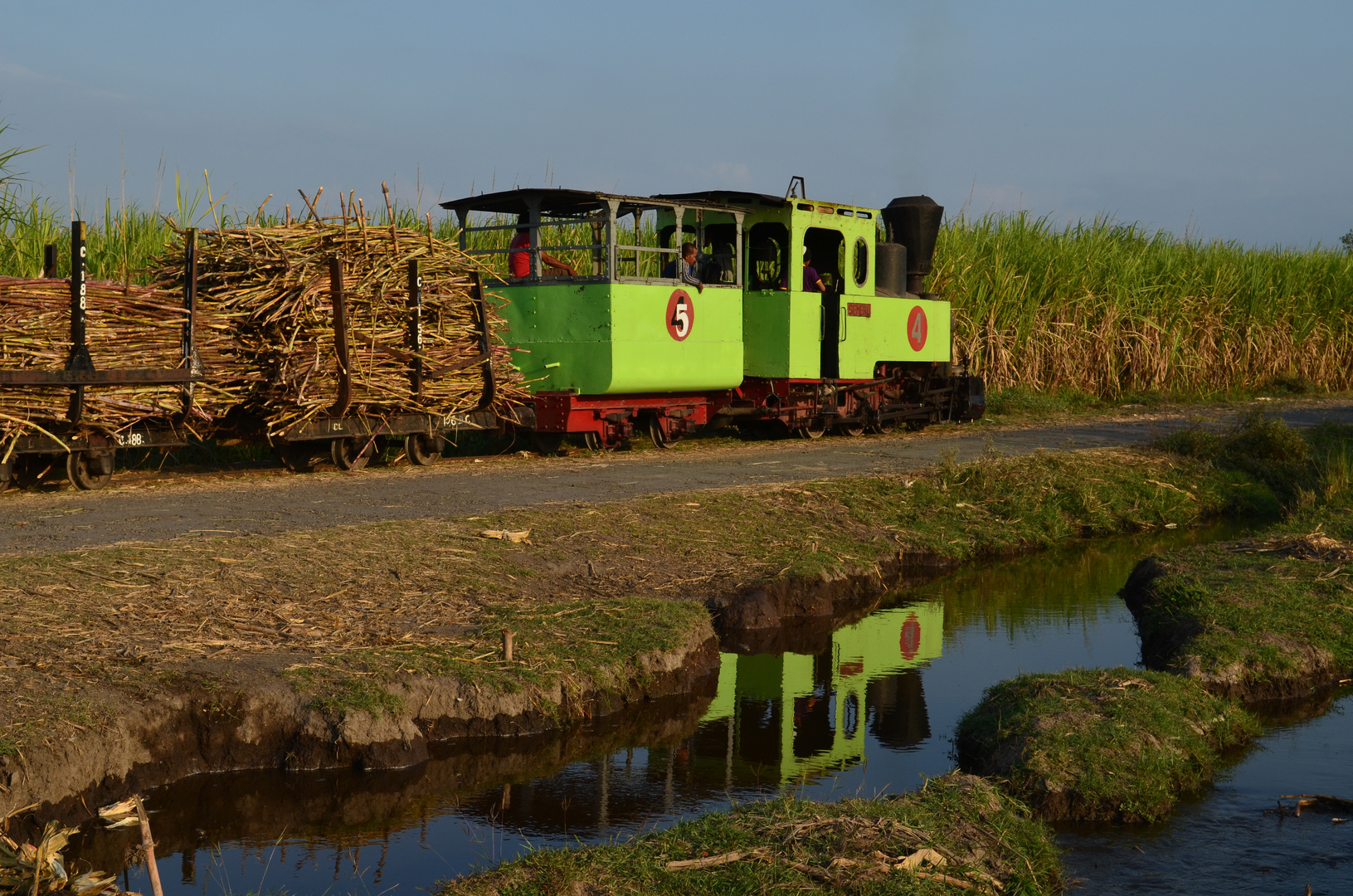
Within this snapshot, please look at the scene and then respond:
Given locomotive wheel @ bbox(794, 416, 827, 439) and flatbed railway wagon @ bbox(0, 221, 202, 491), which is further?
locomotive wheel @ bbox(794, 416, 827, 439)

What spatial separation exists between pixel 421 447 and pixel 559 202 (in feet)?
9.31

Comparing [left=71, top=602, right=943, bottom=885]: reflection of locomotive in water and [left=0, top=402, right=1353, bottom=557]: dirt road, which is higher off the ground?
[left=0, top=402, right=1353, bottom=557]: dirt road

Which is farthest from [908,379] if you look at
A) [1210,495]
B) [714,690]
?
[714,690]

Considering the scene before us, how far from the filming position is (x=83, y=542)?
7.75 metres

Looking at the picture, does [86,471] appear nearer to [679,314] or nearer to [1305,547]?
[679,314]

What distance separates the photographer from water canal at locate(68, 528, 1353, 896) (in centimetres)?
477

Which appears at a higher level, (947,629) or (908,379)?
(908,379)

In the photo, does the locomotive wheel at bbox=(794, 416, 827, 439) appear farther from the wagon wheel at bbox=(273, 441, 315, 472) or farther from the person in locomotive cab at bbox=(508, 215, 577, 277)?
the wagon wheel at bbox=(273, 441, 315, 472)

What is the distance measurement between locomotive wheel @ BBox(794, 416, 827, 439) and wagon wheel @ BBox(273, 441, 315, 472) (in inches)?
251

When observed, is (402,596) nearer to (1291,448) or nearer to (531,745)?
(531,745)

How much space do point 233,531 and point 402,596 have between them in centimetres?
160

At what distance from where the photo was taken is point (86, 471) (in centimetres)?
1081

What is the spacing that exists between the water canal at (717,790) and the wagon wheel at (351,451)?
560cm

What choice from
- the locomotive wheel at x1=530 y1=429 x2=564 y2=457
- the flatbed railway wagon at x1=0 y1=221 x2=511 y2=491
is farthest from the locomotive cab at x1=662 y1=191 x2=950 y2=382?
the flatbed railway wagon at x1=0 y1=221 x2=511 y2=491
